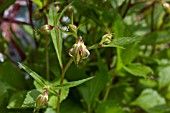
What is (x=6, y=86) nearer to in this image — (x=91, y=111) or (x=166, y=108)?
(x=91, y=111)

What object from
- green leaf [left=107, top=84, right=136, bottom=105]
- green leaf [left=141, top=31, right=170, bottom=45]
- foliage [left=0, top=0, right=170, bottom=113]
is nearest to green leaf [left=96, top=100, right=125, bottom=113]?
foliage [left=0, top=0, right=170, bottom=113]

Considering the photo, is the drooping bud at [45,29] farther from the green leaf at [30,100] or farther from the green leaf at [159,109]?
the green leaf at [159,109]

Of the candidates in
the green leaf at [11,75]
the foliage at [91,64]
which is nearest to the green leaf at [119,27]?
the foliage at [91,64]

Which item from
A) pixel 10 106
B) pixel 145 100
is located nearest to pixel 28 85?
pixel 10 106

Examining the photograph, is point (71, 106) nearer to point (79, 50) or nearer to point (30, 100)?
point (30, 100)

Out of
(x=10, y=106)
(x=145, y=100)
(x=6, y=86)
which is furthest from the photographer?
(x=145, y=100)

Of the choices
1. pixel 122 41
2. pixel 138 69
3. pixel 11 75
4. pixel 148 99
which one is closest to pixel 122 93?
pixel 148 99
